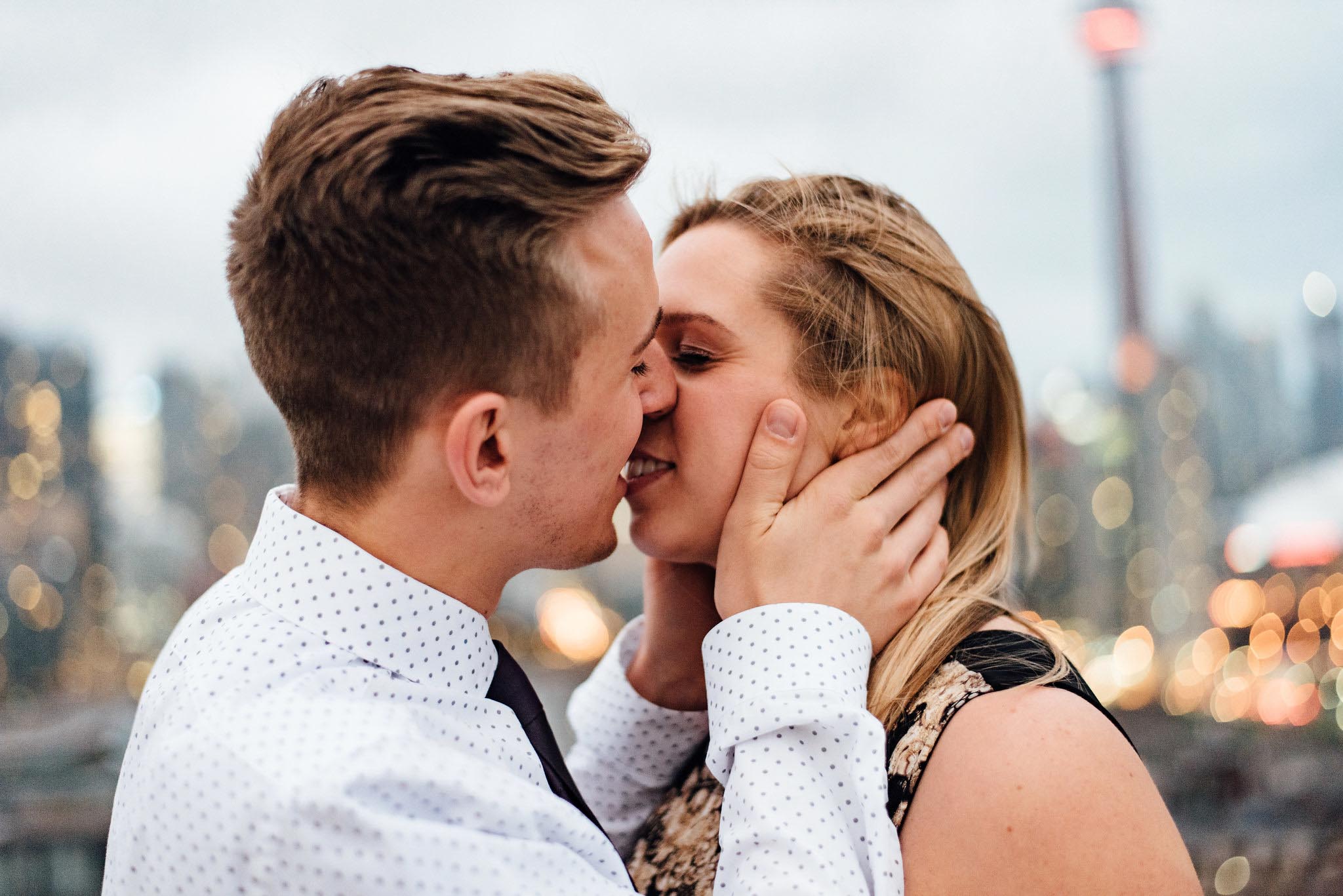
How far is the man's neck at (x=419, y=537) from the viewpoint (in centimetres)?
129

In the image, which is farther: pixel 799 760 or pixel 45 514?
pixel 45 514

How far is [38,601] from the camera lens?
432 cm

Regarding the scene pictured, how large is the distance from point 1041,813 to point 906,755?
0.63ft

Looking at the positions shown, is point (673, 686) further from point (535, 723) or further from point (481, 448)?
A: point (481, 448)

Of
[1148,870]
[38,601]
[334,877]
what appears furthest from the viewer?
[38,601]

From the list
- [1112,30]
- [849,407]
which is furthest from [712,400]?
[1112,30]

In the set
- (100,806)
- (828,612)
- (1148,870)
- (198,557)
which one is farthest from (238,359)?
(1148,870)

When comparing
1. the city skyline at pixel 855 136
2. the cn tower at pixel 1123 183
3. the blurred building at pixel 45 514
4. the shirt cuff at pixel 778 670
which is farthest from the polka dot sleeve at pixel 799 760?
the cn tower at pixel 1123 183

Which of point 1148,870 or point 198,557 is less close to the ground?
point 1148,870

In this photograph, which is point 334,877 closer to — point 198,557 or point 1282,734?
point 198,557

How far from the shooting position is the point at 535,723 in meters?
1.40

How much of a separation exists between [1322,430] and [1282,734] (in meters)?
1.68

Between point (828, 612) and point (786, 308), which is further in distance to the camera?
point (786, 308)

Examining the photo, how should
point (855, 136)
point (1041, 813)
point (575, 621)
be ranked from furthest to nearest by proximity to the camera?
point (575, 621) < point (855, 136) < point (1041, 813)
